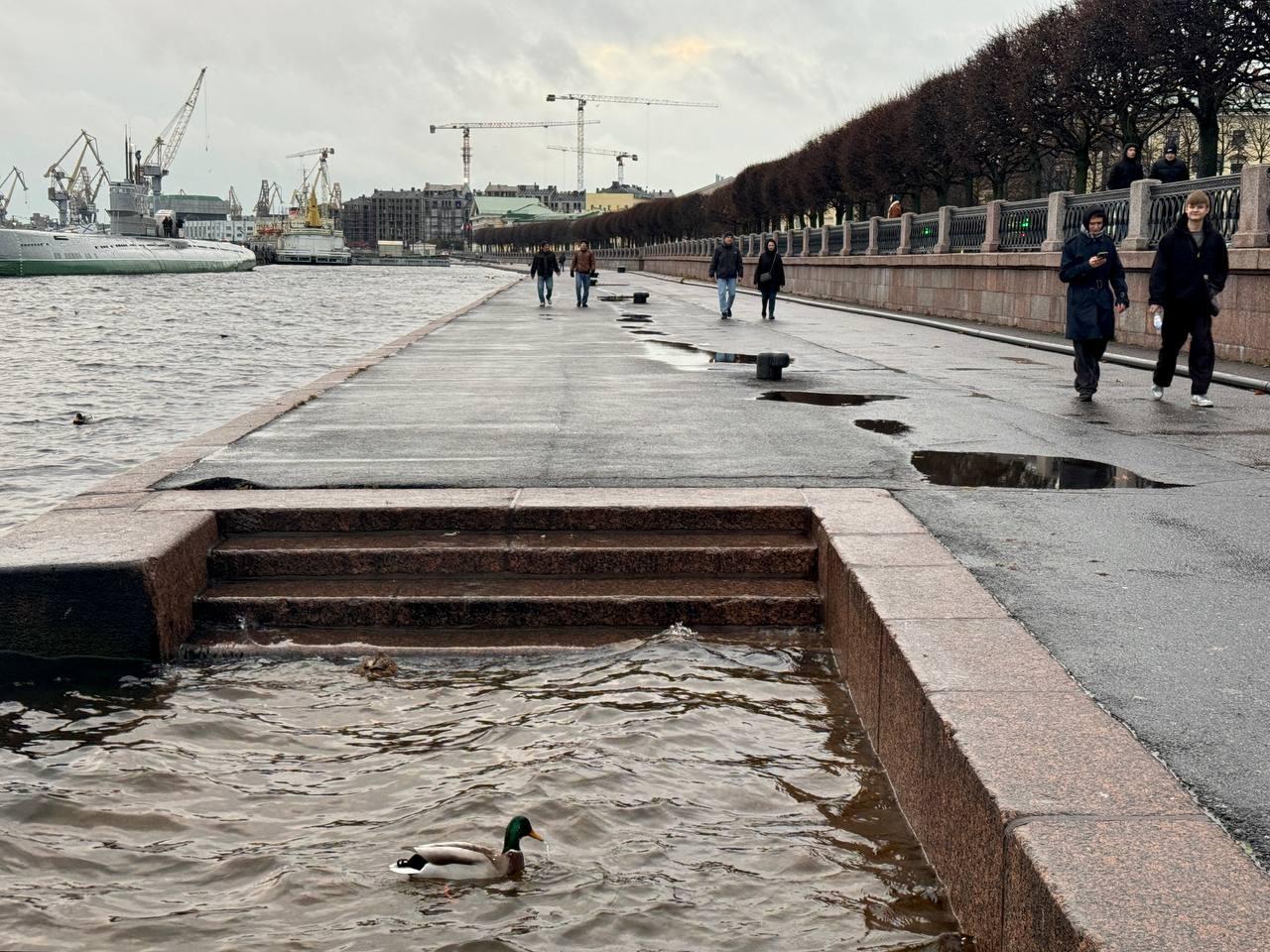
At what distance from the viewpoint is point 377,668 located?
6.29 meters

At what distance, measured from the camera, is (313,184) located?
19788 centimetres

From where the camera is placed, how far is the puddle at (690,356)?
17.8m

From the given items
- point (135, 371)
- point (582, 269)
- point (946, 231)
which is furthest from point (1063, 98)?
point (135, 371)

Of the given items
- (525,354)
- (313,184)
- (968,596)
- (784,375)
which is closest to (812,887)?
(968,596)

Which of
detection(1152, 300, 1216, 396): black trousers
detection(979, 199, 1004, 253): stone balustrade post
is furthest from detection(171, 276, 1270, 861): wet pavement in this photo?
detection(979, 199, 1004, 253): stone balustrade post

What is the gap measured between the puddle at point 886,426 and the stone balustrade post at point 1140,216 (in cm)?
1093

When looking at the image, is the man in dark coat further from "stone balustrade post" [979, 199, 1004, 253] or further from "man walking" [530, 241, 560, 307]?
"man walking" [530, 241, 560, 307]

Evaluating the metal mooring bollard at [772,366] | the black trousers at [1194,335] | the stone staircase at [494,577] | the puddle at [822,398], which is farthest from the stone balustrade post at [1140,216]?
the stone staircase at [494,577]

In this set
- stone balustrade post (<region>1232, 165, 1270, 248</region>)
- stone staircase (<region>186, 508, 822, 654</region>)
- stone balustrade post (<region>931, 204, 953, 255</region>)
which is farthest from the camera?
stone balustrade post (<region>931, 204, 953, 255</region>)

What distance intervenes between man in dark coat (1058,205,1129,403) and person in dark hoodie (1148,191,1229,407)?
482 millimetres

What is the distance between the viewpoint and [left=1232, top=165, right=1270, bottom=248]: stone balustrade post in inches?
666

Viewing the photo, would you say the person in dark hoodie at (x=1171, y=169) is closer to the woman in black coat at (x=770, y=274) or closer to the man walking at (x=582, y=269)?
the woman in black coat at (x=770, y=274)

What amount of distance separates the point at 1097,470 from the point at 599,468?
10.8 ft

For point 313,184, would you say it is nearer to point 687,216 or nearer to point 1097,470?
point 687,216
